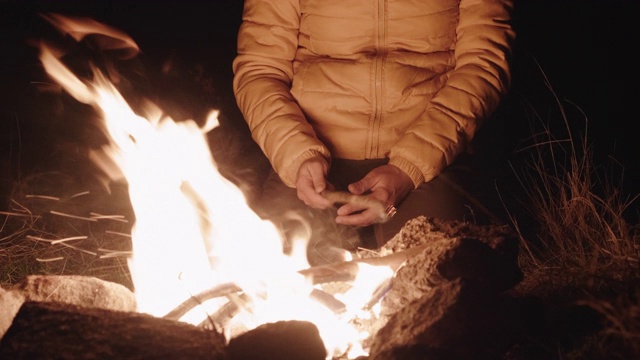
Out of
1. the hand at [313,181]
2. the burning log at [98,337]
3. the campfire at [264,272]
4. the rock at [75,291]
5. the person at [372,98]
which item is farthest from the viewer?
the person at [372,98]

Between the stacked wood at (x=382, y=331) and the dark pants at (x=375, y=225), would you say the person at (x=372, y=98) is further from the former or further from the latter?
the stacked wood at (x=382, y=331)

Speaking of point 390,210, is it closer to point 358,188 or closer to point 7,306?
point 358,188

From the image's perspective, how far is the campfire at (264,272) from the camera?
1652 mm

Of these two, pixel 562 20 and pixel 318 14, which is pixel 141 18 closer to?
pixel 318 14

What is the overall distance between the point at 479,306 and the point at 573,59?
3.95m

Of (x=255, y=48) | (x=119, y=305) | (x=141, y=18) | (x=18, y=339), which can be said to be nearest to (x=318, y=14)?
(x=255, y=48)

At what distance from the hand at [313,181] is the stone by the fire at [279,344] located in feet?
3.99

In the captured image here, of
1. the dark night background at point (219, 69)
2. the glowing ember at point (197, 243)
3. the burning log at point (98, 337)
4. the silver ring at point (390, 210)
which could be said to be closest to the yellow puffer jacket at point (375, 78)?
the silver ring at point (390, 210)

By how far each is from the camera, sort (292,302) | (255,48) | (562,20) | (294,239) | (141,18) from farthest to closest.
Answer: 1. (562,20)
2. (141,18)
3. (255,48)
4. (294,239)
5. (292,302)

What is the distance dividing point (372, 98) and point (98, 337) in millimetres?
2255

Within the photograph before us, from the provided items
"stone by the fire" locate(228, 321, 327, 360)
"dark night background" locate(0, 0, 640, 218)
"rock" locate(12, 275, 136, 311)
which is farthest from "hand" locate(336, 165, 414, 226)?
"dark night background" locate(0, 0, 640, 218)

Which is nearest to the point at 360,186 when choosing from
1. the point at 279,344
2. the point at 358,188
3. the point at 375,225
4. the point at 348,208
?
the point at 358,188

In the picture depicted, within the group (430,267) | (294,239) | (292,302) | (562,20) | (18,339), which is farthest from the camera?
(562,20)

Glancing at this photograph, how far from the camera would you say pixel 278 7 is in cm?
335
